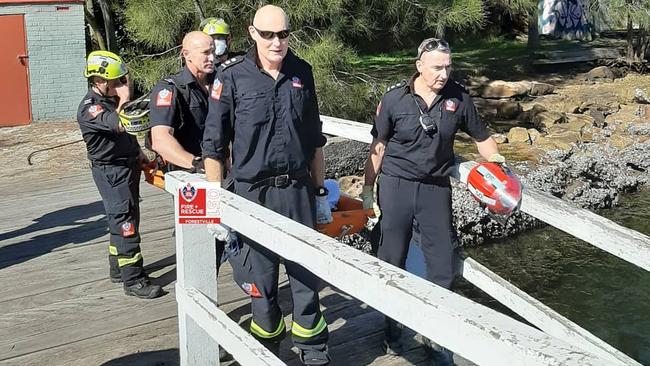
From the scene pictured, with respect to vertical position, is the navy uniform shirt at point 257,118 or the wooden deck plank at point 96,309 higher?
the navy uniform shirt at point 257,118

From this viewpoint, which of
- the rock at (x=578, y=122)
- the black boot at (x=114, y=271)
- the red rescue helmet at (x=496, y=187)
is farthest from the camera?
the rock at (x=578, y=122)

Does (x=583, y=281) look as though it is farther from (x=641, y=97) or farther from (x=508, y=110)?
(x=641, y=97)

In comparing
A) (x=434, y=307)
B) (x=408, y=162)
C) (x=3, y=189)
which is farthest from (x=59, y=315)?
(x=3, y=189)

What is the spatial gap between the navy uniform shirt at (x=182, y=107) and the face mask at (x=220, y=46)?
0.82 meters

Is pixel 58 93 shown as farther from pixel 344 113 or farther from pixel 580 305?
pixel 580 305

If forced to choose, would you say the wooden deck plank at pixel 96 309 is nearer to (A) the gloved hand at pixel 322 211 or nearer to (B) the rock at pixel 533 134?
(A) the gloved hand at pixel 322 211

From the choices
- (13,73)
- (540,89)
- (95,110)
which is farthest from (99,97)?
(540,89)

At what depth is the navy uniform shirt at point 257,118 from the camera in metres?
3.26

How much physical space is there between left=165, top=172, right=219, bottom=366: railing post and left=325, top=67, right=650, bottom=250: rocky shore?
389cm

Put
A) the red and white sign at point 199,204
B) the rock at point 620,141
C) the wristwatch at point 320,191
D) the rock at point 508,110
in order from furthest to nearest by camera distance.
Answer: the rock at point 508,110
the rock at point 620,141
the wristwatch at point 320,191
the red and white sign at point 199,204

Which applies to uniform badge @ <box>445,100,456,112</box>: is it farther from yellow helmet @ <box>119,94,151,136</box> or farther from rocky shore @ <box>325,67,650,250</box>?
rocky shore @ <box>325,67,650,250</box>

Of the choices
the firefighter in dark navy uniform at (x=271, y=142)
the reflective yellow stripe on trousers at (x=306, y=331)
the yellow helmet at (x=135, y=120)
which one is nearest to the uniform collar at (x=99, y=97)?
the yellow helmet at (x=135, y=120)

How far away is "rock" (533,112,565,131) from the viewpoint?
565 inches

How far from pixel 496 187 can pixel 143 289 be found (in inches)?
91.5
